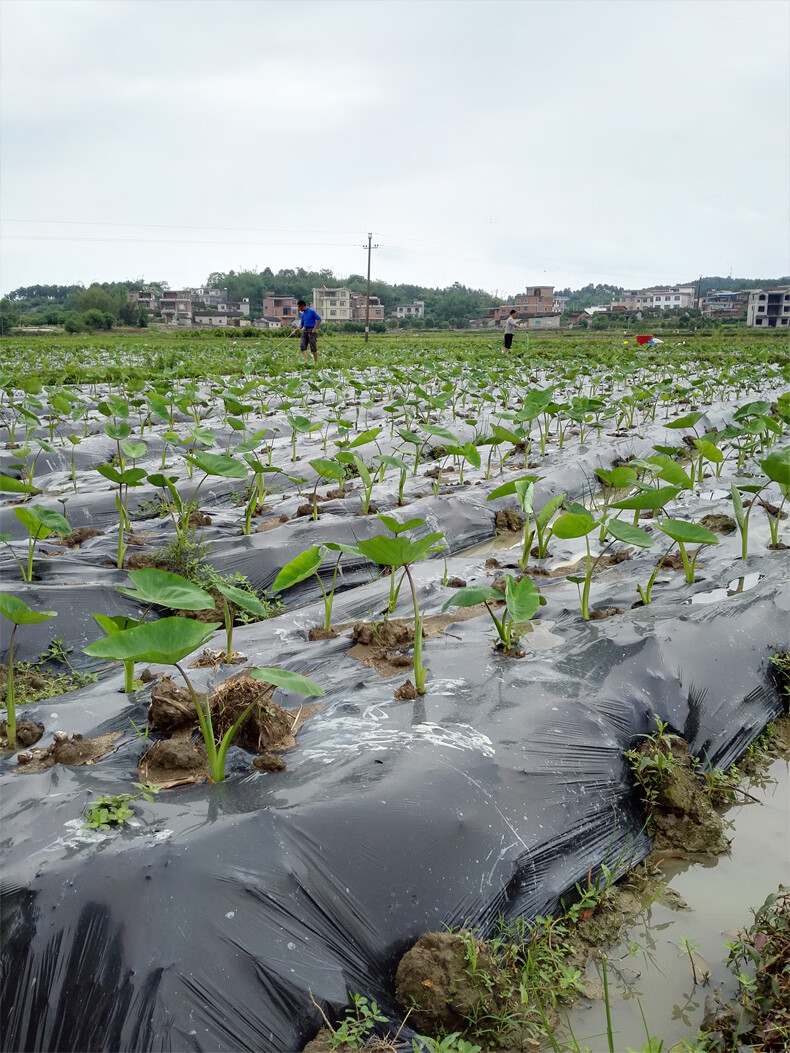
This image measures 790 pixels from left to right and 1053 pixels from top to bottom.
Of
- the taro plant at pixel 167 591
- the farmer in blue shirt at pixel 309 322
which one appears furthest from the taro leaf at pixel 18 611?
the farmer in blue shirt at pixel 309 322

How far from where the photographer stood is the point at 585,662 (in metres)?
2.54

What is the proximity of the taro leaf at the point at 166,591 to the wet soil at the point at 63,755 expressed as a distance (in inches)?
21.1

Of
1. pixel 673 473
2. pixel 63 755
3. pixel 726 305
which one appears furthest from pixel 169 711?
pixel 726 305

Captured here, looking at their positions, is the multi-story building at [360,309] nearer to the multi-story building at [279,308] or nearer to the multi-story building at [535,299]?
the multi-story building at [279,308]

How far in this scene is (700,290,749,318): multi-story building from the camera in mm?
72662

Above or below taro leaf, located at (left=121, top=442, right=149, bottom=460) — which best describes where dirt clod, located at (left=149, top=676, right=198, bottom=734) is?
below

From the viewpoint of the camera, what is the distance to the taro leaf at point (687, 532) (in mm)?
2791

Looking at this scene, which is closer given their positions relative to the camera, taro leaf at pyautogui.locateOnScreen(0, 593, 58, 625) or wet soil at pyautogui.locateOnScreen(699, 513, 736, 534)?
taro leaf at pyautogui.locateOnScreen(0, 593, 58, 625)

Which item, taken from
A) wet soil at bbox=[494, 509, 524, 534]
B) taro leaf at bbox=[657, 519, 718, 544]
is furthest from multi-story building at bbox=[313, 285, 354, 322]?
taro leaf at bbox=[657, 519, 718, 544]

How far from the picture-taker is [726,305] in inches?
3349

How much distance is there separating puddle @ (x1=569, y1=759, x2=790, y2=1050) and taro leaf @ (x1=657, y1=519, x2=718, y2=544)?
96 centimetres

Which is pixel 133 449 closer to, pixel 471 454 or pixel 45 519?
pixel 45 519

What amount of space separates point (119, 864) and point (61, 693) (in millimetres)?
1458

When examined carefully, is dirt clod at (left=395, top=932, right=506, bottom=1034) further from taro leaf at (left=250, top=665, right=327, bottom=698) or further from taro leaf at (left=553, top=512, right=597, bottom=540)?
taro leaf at (left=553, top=512, right=597, bottom=540)
